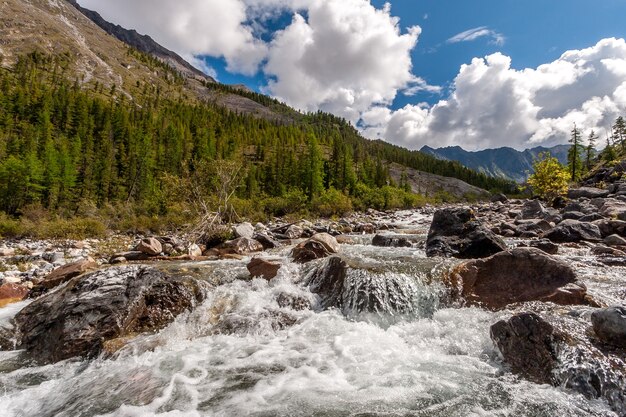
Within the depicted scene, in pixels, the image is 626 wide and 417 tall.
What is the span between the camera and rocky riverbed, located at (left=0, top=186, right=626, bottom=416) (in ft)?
18.5

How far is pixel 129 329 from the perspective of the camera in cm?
868

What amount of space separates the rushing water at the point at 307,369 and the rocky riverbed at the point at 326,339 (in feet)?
0.12

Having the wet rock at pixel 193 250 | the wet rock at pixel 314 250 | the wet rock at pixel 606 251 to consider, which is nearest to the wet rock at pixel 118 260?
the wet rock at pixel 193 250

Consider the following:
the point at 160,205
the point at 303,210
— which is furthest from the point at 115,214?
the point at 303,210

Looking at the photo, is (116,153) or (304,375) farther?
(116,153)

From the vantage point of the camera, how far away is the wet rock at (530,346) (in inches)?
235

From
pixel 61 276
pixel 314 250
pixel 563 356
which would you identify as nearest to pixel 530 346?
pixel 563 356

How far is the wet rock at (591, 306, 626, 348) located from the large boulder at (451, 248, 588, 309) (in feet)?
7.84

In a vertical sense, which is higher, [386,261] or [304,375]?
[386,261]

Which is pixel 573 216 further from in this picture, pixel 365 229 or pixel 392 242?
pixel 365 229

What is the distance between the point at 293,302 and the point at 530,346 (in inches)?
251

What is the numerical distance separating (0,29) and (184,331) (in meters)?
241

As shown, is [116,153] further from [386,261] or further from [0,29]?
[0,29]

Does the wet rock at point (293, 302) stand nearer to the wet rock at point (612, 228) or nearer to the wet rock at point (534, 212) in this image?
the wet rock at point (612, 228)
